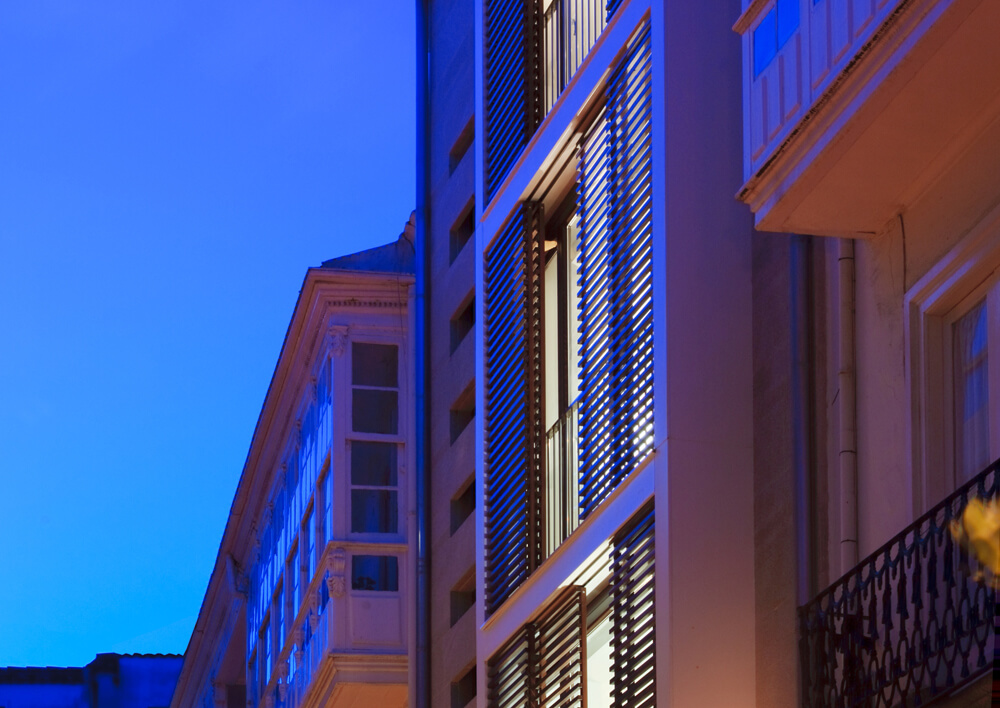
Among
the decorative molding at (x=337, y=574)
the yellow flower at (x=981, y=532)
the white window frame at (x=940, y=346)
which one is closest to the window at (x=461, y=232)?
the decorative molding at (x=337, y=574)

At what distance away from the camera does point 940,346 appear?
12219mm

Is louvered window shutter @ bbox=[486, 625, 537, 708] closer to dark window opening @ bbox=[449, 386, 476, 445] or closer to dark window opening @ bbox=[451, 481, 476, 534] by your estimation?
dark window opening @ bbox=[451, 481, 476, 534]

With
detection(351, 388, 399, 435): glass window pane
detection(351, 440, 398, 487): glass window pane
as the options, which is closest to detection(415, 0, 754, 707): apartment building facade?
detection(351, 388, 399, 435): glass window pane

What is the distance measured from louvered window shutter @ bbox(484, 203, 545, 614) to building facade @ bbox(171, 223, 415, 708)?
15.4 ft

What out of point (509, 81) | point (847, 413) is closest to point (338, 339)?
point (509, 81)

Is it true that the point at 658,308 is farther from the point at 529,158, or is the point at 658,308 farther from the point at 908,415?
the point at 529,158

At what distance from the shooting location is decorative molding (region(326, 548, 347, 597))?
2438 cm

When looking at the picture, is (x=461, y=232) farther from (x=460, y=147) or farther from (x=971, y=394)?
(x=971, y=394)

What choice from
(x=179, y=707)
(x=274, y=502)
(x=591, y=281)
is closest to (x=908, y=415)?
(x=591, y=281)

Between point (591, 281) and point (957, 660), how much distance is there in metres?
5.97

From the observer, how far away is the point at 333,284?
25.6 m

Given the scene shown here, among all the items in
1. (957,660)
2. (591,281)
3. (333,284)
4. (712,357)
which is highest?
(333,284)

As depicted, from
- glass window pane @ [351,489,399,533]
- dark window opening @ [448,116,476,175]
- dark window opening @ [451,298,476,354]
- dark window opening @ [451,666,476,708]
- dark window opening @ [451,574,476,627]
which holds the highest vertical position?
dark window opening @ [448,116,476,175]

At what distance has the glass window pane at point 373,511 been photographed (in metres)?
24.7
